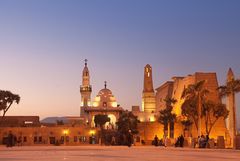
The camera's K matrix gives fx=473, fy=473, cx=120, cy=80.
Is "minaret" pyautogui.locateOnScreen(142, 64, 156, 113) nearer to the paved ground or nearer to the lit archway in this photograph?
the lit archway

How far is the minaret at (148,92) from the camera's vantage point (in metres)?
125

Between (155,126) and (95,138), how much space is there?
15.2 meters

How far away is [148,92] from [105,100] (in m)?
15.7

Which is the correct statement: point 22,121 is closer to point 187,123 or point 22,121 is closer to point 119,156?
point 187,123

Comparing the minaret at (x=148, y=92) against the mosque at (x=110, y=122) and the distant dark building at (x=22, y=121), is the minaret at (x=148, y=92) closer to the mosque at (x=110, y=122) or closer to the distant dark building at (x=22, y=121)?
the mosque at (x=110, y=122)

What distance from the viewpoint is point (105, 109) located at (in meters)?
112

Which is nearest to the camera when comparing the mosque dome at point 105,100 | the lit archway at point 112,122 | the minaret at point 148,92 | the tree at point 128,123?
the tree at point 128,123

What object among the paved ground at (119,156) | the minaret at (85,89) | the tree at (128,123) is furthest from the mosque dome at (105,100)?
the paved ground at (119,156)

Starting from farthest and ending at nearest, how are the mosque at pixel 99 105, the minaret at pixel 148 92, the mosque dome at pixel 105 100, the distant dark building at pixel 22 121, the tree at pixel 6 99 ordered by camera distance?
the minaret at pixel 148 92, the mosque dome at pixel 105 100, the mosque at pixel 99 105, the distant dark building at pixel 22 121, the tree at pixel 6 99

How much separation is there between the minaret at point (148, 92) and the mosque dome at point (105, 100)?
488 inches

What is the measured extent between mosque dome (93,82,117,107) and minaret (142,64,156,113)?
12399 millimetres

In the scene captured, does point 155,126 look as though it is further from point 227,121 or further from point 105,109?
point 105,109

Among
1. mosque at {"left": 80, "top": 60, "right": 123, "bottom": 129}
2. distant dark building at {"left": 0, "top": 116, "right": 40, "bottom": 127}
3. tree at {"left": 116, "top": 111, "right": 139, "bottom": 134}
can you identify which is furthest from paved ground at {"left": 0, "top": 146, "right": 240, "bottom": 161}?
mosque at {"left": 80, "top": 60, "right": 123, "bottom": 129}

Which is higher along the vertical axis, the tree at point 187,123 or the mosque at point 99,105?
the mosque at point 99,105
